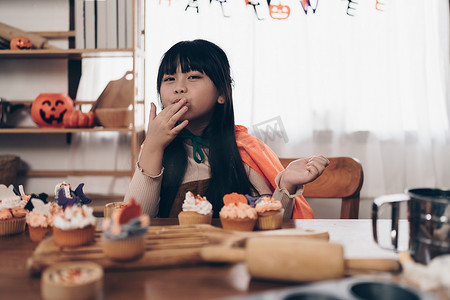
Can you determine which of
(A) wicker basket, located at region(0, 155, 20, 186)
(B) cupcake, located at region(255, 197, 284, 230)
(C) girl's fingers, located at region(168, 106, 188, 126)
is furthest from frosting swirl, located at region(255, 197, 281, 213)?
(A) wicker basket, located at region(0, 155, 20, 186)

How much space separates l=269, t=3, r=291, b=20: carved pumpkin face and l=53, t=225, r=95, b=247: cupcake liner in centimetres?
200

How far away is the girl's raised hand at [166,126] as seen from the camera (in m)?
1.16

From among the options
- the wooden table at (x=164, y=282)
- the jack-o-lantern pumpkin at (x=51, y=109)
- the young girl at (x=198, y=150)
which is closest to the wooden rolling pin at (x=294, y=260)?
the wooden table at (x=164, y=282)

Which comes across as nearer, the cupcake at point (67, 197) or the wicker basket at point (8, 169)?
the cupcake at point (67, 197)

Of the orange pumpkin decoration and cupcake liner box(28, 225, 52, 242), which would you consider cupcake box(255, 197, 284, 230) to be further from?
the orange pumpkin decoration

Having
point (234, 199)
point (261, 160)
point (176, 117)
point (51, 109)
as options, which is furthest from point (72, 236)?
point (51, 109)

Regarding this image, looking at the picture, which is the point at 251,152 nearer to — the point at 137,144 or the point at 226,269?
the point at 226,269

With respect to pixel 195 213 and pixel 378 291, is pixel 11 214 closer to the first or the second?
pixel 195 213

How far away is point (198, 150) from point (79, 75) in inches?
60.5

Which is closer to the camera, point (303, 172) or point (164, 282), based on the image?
point (164, 282)

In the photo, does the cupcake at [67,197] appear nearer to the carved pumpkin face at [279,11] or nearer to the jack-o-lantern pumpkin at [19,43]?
the jack-o-lantern pumpkin at [19,43]

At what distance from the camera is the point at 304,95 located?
90.4 inches

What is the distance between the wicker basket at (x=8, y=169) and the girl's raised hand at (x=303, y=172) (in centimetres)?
184

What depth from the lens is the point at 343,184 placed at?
1.36 meters
